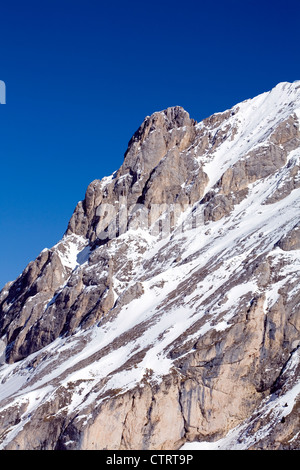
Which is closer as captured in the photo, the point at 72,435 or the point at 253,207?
the point at 72,435

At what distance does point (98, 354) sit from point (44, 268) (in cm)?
4755

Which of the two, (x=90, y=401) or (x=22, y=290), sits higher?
(x=22, y=290)

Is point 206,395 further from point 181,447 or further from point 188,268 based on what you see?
point 188,268

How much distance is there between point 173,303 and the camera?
9544cm

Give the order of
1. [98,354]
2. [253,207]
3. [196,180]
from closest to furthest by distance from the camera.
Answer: [98,354] < [253,207] < [196,180]

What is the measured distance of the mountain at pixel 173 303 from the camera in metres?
75.2

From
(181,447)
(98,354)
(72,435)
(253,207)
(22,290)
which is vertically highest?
(22,290)

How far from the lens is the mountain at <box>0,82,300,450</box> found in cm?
7525

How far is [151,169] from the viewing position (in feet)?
476

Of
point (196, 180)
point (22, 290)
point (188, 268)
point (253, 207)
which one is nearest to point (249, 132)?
point (196, 180)

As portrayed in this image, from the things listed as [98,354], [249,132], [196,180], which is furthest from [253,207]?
[98,354]

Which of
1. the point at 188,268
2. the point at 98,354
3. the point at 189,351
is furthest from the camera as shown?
the point at 188,268

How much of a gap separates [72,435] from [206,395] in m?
15.3

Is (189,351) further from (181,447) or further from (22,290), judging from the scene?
(22,290)
